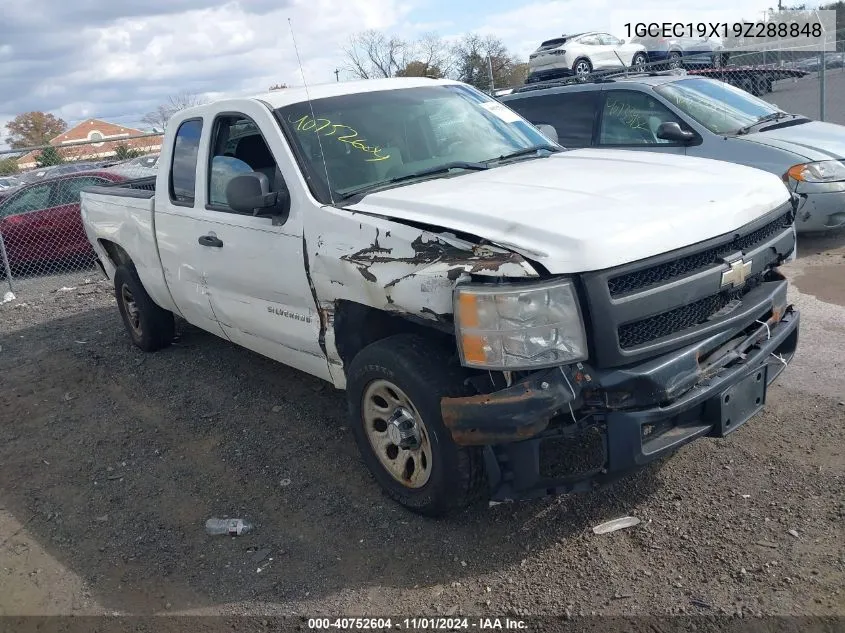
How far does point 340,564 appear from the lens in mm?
3479

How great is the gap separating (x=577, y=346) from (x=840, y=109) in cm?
1856

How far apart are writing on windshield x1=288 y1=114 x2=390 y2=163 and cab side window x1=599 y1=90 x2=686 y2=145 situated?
4584 mm

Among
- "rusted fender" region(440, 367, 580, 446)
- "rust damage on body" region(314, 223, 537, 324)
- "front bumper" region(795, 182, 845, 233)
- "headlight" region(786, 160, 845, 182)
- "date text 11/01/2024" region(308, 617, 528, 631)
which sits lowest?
"date text 11/01/2024" region(308, 617, 528, 631)

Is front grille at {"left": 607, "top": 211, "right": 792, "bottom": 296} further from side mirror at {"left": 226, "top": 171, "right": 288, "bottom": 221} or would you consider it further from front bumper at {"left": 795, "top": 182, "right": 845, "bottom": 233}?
front bumper at {"left": 795, "top": 182, "right": 845, "bottom": 233}

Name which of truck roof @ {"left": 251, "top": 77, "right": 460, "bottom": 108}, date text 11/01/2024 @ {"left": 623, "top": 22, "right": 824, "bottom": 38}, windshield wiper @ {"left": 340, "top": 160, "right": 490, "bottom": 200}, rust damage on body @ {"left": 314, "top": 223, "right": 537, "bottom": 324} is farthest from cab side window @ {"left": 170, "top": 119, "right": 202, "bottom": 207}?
date text 11/01/2024 @ {"left": 623, "top": 22, "right": 824, "bottom": 38}

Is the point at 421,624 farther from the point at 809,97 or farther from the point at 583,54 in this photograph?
the point at 809,97

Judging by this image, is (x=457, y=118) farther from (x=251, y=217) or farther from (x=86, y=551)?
(x=86, y=551)

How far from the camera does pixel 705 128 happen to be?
25.6 ft

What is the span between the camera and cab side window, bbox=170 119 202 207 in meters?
5.09

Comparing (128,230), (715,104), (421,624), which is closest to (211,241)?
(128,230)

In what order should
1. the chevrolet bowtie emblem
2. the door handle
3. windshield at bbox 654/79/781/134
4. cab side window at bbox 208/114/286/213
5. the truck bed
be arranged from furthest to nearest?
windshield at bbox 654/79/781/134
the truck bed
the door handle
cab side window at bbox 208/114/286/213
the chevrolet bowtie emblem

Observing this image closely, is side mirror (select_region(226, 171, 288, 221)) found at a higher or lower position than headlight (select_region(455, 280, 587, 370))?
higher

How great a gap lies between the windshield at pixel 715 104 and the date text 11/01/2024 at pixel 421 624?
6.26 m

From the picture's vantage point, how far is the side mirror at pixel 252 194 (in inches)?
157
